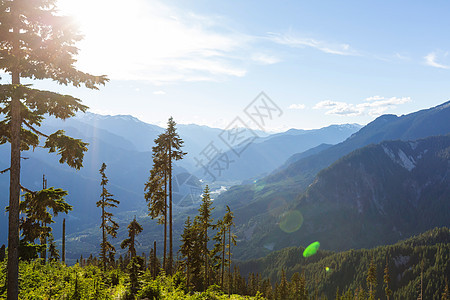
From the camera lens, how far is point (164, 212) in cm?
3453

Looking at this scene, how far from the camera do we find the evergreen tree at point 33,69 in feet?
41.4

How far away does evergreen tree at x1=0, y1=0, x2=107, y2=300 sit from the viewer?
41.4ft

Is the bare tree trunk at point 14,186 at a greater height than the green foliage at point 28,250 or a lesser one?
greater

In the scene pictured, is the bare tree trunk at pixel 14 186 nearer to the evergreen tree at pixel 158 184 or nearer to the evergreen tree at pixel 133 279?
the evergreen tree at pixel 133 279

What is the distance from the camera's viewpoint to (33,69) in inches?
527

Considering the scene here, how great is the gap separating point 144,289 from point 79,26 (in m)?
13.8

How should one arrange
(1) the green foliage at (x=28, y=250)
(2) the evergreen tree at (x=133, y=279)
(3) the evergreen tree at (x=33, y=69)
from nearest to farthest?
(3) the evergreen tree at (x=33, y=69), (2) the evergreen tree at (x=133, y=279), (1) the green foliage at (x=28, y=250)

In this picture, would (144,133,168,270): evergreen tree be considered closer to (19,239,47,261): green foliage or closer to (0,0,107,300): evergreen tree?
(19,239,47,261): green foliage

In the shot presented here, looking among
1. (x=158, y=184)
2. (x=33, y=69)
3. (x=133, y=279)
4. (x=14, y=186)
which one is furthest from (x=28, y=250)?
(x=158, y=184)

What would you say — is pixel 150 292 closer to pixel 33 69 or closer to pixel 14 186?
pixel 14 186

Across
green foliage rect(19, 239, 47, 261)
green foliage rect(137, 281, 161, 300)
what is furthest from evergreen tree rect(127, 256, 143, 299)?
green foliage rect(19, 239, 47, 261)

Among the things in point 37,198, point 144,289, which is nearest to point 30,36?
point 37,198

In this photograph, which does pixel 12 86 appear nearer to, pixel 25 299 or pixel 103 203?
pixel 25 299

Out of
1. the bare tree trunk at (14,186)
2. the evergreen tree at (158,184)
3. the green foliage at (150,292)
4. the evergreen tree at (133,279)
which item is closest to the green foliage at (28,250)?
the evergreen tree at (133,279)
